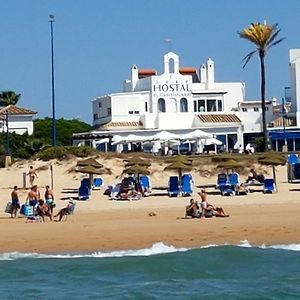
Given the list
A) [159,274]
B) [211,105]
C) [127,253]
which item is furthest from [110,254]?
[211,105]

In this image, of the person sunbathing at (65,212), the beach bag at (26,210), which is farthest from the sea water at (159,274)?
the beach bag at (26,210)

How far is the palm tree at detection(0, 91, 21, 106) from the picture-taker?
87219 mm

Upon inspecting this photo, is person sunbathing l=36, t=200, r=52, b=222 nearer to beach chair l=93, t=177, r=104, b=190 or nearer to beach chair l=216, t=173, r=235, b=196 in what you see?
beach chair l=216, t=173, r=235, b=196

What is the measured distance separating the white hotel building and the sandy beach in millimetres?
26298

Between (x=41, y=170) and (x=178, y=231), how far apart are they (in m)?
18.0

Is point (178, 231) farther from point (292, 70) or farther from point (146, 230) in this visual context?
point (292, 70)

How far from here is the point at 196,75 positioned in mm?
80188

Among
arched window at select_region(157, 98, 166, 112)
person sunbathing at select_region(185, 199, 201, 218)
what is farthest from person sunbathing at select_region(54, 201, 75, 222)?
arched window at select_region(157, 98, 166, 112)

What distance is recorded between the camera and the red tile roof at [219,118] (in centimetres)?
6450

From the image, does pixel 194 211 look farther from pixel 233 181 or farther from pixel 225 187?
pixel 233 181

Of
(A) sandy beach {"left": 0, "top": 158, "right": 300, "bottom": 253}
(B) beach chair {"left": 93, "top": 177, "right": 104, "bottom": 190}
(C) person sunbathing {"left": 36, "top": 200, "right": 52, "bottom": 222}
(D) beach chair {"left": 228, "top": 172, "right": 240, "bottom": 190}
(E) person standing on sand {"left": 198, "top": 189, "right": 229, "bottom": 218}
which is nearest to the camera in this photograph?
(A) sandy beach {"left": 0, "top": 158, "right": 300, "bottom": 253}

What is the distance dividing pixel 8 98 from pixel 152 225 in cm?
6395

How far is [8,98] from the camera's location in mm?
87500

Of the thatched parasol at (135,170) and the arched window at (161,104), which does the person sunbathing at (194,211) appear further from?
the arched window at (161,104)
